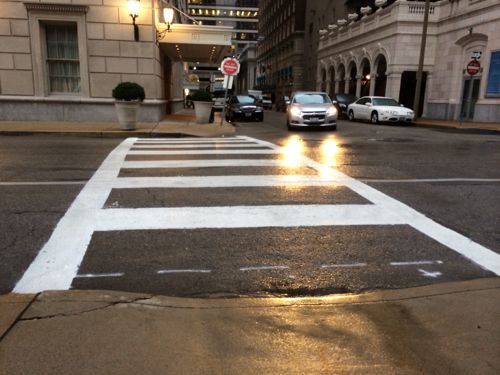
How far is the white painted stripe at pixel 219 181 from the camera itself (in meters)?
6.91

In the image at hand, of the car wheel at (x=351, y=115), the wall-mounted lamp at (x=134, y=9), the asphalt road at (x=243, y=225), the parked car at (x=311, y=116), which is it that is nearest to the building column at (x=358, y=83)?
the car wheel at (x=351, y=115)

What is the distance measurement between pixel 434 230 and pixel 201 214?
8.84 feet

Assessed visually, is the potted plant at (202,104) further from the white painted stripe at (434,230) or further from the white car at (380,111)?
the white painted stripe at (434,230)

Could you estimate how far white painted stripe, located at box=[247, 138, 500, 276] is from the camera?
4.14 meters

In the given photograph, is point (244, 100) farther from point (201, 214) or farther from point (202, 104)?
point (201, 214)

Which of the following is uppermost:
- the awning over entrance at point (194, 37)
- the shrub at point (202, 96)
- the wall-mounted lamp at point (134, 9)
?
the wall-mounted lamp at point (134, 9)

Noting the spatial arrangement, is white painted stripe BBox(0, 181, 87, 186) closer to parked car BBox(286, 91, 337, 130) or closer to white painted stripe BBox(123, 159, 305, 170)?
white painted stripe BBox(123, 159, 305, 170)

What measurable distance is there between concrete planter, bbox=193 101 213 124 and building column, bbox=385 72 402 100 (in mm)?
17643

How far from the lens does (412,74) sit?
33.3 m

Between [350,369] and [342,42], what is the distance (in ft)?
150

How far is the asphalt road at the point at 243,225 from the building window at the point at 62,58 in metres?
10.2

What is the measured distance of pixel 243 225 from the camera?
16.4 feet

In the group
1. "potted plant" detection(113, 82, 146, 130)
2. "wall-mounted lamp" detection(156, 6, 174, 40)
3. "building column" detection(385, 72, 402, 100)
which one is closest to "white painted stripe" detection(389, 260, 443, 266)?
"potted plant" detection(113, 82, 146, 130)

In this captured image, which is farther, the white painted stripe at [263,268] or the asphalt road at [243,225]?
the white painted stripe at [263,268]
